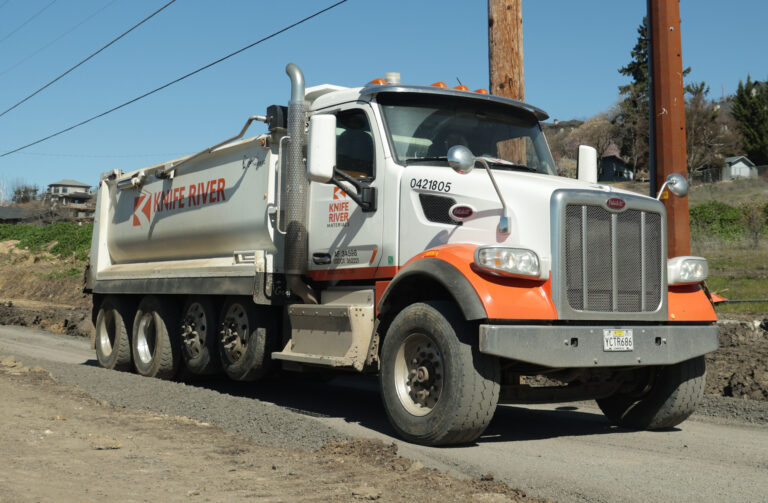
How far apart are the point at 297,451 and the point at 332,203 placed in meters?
2.79

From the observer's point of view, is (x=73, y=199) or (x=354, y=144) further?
(x=73, y=199)

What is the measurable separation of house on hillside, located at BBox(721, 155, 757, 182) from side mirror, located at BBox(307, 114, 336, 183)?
5541 cm

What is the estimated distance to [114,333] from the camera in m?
12.4

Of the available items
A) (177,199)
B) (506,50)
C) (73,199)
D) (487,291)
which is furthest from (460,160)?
(73,199)

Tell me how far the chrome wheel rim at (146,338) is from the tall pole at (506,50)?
550cm

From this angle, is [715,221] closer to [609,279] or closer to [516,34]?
[516,34]

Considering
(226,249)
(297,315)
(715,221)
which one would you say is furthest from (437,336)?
(715,221)

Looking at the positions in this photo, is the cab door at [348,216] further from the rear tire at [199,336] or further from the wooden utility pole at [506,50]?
the wooden utility pole at [506,50]

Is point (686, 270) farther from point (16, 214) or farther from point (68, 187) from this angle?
point (68, 187)

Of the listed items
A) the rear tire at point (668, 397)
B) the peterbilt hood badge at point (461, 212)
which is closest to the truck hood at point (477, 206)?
the peterbilt hood badge at point (461, 212)

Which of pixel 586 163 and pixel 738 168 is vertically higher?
pixel 738 168

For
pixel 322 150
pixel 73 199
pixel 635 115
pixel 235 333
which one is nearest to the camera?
pixel 322 150

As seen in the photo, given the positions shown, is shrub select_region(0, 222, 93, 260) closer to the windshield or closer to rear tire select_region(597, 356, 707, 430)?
the windshield

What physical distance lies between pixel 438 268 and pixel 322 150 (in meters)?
1.61
